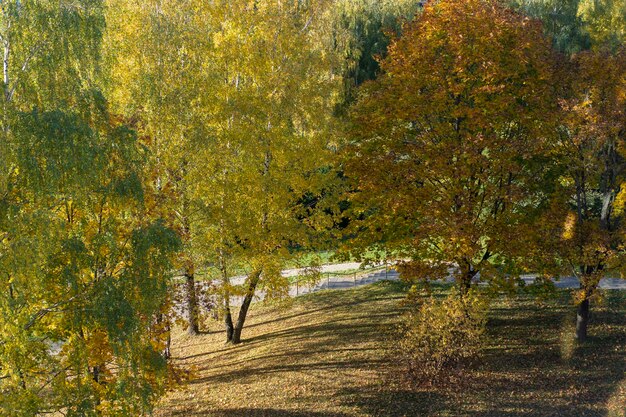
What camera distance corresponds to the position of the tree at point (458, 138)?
13727 millimetres

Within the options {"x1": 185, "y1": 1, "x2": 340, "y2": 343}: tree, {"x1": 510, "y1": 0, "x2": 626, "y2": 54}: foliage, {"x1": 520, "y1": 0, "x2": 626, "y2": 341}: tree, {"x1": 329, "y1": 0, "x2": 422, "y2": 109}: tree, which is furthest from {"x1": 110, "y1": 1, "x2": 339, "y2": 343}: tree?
{"x1": 510, "y1": 0, "x2": 626, "y2": 54}: foliage

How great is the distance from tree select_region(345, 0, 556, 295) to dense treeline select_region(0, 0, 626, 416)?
0.21 ft

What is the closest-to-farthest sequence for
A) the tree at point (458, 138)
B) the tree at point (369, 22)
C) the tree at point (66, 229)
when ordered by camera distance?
the tree at point (66, 229) < the tree at point (458, 138) < the tree at point (369, 22)

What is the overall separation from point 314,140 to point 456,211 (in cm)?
491

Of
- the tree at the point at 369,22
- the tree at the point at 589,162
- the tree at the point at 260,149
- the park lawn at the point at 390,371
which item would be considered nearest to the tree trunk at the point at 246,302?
the tree at the point at 260,149

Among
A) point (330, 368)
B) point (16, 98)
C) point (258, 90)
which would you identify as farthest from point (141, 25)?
point (330, 368)

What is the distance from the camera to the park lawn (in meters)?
12.2

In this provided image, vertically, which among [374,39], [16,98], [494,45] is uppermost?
[374,39]

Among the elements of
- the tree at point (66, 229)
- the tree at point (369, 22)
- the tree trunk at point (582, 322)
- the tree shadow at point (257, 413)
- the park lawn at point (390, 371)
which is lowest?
the tree shadow at point (257, 413)

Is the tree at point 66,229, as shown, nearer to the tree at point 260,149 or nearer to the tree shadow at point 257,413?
the tree shadow at point 257,413

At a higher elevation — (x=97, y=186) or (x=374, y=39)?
(x=374, y=39)

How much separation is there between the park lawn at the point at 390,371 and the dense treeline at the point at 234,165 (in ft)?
4.84

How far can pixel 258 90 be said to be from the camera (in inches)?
660

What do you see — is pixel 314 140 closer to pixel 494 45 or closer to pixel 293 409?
pixel 494 45
